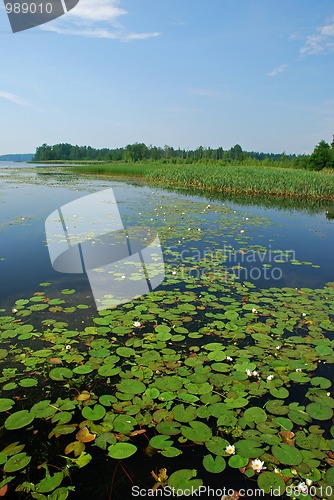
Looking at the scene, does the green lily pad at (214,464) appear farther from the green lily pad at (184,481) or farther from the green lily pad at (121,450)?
the green lily pad at (121,450)

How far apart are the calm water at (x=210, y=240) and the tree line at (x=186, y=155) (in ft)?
119

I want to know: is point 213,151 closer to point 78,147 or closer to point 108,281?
point 78,147

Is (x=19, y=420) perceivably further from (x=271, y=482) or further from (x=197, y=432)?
(x=271, y=482)

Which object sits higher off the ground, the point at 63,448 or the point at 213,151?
the point at 213,151

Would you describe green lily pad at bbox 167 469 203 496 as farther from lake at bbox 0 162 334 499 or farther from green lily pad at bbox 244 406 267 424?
green lily pad at bbox 244 406 267 424

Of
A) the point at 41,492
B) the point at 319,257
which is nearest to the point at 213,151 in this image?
the point at 319,257

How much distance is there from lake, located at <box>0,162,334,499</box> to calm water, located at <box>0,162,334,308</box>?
66 millimetres

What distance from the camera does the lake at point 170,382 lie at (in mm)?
1688

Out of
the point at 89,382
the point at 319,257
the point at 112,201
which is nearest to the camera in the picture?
the point at 89,382

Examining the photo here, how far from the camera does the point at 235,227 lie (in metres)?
8.61

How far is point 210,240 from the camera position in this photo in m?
6.97

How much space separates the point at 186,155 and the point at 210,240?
73409 millimetres

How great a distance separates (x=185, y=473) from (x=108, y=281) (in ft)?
9.49

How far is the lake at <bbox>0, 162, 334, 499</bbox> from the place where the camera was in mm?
1688
